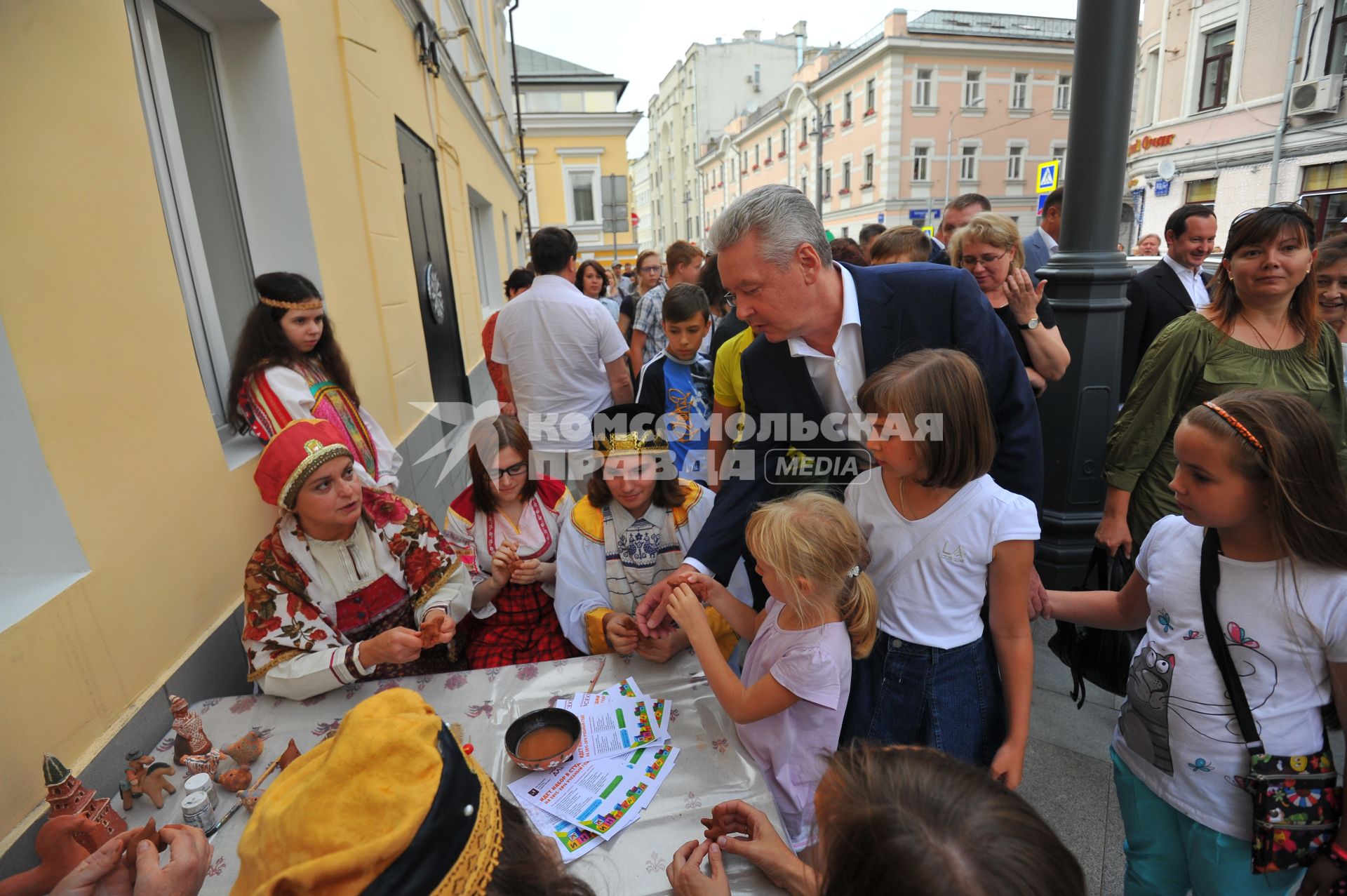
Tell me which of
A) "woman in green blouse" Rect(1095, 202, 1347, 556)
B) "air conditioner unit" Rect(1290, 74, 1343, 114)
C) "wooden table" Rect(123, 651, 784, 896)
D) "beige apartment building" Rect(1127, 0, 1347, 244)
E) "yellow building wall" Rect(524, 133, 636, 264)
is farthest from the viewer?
"yellow building wall" Rect(524, 133, 636, 264)

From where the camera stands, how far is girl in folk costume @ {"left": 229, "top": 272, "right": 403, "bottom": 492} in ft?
7.58

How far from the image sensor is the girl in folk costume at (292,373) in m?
2.31

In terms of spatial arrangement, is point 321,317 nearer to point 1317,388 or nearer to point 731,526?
point 731,526

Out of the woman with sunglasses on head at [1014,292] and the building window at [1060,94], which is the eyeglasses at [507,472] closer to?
the woman with sunglasses on head at [1014,292]

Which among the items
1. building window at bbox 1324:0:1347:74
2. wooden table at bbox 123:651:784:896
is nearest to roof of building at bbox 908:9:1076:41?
building window at bbox 1324:0:1347:74

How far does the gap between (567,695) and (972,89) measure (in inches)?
1367

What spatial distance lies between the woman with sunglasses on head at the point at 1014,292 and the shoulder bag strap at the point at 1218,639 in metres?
1.35

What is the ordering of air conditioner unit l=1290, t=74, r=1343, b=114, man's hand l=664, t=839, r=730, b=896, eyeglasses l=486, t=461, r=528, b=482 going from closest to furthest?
1. man's hand l=664, t=839, r=730, b=896
2. eyeglasses l=486, t=461, r=528, b=482
3. air conditioner unit l=1290, t=74, r=1343, b=114

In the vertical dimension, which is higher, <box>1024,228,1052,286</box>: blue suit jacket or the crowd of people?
<box>1024,228,1052,286</box>: blue suit jacket

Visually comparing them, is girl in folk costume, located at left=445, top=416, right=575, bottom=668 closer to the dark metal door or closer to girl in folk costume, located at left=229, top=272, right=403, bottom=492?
girl in folk costume, located at left=229, top=272, right=403, bottom=492

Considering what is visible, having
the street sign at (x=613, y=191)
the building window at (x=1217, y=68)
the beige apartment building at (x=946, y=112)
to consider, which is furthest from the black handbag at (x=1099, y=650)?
the beige apartment building at (x=946, y=112)

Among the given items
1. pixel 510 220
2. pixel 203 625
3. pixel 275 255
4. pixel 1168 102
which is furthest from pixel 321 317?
pixel 1168 102

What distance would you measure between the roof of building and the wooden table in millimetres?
33388

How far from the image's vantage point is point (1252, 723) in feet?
4.37
